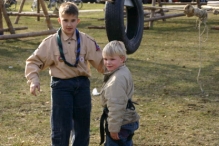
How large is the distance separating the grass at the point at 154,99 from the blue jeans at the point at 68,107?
889 mm

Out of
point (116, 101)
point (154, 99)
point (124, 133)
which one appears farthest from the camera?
point (154, 99)

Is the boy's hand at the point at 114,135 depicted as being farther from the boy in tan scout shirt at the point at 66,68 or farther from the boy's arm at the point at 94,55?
the boy's arm at the point at 94,55

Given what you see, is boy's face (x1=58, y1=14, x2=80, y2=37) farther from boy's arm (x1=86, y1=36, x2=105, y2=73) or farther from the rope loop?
the rope loop

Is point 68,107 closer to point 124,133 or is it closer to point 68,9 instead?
point 124,133

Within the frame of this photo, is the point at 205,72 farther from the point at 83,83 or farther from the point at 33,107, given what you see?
the point at 83,83

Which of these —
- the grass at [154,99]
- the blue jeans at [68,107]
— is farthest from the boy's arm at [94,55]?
the grass at [154,99]

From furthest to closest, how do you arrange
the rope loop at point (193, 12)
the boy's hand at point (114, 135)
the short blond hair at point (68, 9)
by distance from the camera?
the rope loop at point (193, 12)
the short blond hair at point (68, 9)
the boy's hand at point (114, 135)

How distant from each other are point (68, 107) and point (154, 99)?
299 centimetres

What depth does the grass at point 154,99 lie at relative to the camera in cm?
534

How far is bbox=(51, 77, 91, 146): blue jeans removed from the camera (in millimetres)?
4105

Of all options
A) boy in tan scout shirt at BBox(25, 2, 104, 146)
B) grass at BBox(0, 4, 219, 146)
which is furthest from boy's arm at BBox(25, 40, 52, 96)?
grass at BBox(0, 4, 219, 146)

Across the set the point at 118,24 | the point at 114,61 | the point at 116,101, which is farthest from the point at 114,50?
the point at 118,24

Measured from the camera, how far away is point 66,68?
4070 mm

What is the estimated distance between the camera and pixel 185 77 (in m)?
8.47
